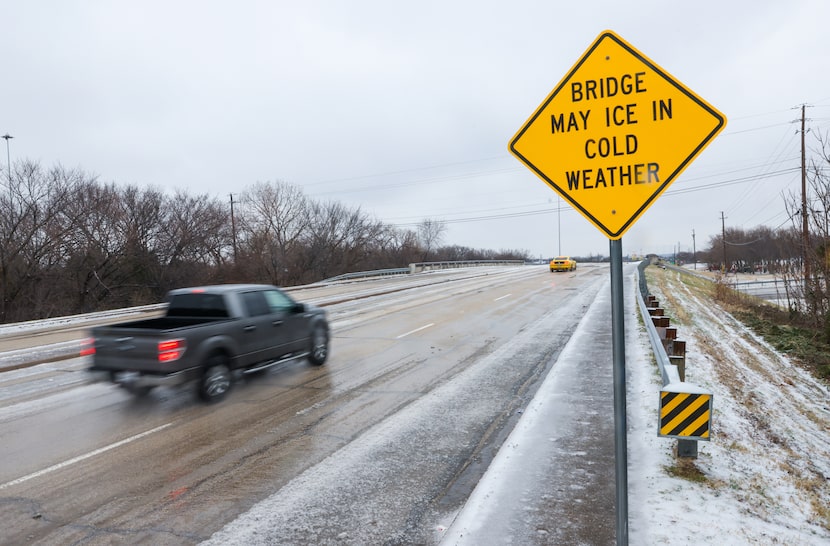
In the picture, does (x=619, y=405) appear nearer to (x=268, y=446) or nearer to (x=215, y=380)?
(x=268, y=446)

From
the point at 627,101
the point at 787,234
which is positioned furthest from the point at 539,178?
the point at 787,234

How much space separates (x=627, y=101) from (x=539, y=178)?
65 centimetres

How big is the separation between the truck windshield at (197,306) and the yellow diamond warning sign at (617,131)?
22.0 ft

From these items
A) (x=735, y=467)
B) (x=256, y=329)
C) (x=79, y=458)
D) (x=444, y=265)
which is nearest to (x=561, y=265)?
(x=444, y=265)

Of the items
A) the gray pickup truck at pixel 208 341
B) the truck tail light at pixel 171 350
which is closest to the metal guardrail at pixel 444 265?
the gray pickup truck at pixel 208 341

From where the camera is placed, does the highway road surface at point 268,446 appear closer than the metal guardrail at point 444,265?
Yes

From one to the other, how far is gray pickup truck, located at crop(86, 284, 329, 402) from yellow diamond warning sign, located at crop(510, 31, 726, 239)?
6059 millimetres

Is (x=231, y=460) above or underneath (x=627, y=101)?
underneath

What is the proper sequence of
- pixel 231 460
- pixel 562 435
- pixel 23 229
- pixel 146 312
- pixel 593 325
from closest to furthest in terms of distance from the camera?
1. pixel 231 460
2. pixel 562 435
3. pixel 593 325
4. pixel 146 312
5. pixel 23 229

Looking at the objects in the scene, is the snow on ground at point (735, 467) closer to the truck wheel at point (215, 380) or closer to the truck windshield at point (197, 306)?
the truck wheel at point (215, 380)

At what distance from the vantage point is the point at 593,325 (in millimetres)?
14773

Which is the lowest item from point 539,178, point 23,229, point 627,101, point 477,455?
point 477,455

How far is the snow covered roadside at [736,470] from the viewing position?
12.2 ft

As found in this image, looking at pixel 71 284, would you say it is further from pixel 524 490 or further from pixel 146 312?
pixel 524 490
